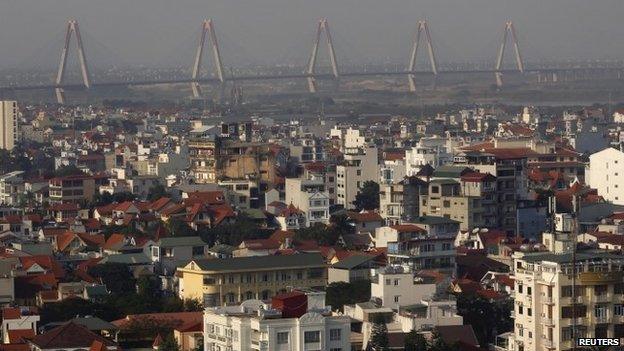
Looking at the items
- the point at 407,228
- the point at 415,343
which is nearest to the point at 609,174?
the point at 407,228

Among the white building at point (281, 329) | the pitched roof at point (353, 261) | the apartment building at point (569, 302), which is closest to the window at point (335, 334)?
the white building at point (281, 329)

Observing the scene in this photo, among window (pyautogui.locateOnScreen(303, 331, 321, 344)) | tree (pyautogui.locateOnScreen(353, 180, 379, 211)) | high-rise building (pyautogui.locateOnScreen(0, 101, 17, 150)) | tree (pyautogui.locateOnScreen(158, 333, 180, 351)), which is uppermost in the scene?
window (pyautogui.locateOnScreen(303, 331, 321, 344))

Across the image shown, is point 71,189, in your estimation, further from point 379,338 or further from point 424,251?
point 379,338

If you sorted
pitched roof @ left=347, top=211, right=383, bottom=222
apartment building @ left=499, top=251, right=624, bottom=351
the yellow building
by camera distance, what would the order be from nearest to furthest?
1. apartment building @ left=499, top=251, right=624, bottom=351
2. the yellow building
3. pitched roof @ left=347, top=211, right=383, bottom=222

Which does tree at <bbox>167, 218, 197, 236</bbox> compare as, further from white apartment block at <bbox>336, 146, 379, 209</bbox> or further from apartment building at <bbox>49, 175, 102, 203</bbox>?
apartment building at <bbox>49, 175, 102, 203</bbox>

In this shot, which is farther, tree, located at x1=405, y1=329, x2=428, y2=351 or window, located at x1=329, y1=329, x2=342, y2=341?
tree, located at x1=405, y1=329, x2=428, y2=351

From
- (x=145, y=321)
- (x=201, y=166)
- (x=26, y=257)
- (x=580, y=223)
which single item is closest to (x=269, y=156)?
(x=201, y=166)

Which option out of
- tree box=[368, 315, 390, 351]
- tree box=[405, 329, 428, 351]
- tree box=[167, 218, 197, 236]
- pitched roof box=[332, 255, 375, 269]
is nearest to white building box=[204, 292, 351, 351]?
tree box=[368, 315, 390, 351]
